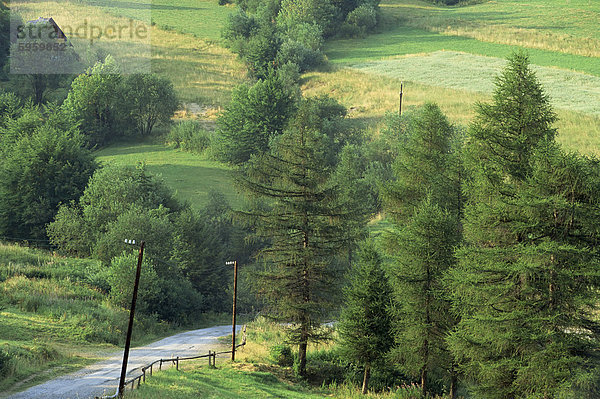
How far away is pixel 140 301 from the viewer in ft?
161

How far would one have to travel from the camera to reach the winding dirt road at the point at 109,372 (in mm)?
25594

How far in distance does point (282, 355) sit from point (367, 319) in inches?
301

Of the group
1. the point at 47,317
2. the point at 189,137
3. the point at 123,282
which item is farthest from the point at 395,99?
the point at 47,317

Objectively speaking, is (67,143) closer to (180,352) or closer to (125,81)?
(125,81)

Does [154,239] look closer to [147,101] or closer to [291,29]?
[147,101]

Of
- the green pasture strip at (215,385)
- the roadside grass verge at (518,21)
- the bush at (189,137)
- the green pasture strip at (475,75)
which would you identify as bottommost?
the green pasture strip at (215,385)

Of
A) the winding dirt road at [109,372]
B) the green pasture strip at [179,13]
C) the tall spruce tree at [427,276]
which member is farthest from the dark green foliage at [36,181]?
the green pasture strip at [179,13]

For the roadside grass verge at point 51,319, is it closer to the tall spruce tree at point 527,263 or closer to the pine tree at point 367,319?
the pine tree at point 367,319

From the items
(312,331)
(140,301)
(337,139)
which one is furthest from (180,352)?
(337,139)

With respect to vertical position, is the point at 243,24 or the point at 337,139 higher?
the point at 243,24

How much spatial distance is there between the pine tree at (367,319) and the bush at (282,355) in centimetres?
536

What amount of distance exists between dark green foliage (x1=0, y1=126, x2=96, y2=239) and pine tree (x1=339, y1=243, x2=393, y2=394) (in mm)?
41322

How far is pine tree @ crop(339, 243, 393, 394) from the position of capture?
118 feet

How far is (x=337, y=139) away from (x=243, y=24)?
175ft
